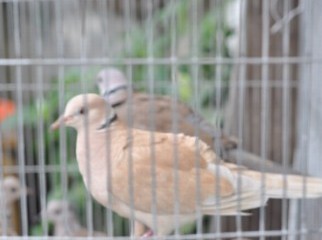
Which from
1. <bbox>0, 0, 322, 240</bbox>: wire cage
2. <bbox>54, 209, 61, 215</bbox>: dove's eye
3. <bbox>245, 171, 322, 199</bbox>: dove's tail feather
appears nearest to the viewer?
<bbox>245, 171, 322, 199</bbox>: dove's tail feather

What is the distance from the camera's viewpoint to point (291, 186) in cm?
112

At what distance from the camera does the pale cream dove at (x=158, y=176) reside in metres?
1.13

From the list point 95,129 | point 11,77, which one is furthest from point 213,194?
point 11,77

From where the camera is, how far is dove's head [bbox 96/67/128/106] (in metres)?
1.59

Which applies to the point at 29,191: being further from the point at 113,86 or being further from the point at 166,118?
the point at 166,118

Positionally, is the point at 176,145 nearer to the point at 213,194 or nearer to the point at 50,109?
the point at 213,194

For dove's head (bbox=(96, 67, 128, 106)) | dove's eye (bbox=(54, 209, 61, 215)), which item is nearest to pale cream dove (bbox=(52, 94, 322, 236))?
dove's head (bbox=(96, 67, 128, 106))

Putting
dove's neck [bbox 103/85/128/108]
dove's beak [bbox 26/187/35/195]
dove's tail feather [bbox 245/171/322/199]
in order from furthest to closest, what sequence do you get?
dove's beak [bbox 26/187/35/195]
dove's neck [bbox 103/85/128/108]
dove's tail feather [bbox 245/171/322/199]

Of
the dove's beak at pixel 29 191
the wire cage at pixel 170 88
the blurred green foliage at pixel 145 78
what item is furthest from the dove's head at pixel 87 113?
the dove's beak at pixel 29 191

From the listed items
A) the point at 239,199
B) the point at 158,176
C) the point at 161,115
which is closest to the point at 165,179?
the point at 158,176

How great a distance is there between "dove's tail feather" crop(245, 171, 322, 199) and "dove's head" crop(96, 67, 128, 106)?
20.0 inches

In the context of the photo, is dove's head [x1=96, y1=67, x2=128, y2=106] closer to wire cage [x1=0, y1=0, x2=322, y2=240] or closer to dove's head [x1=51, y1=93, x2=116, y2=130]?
wire cage [x1=0, y1=0, x2=322, y2=240]

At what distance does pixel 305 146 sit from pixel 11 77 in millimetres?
1813

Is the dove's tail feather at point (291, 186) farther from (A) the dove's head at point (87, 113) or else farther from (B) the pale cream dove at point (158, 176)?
(A) the dove's head at point (87, 113)
